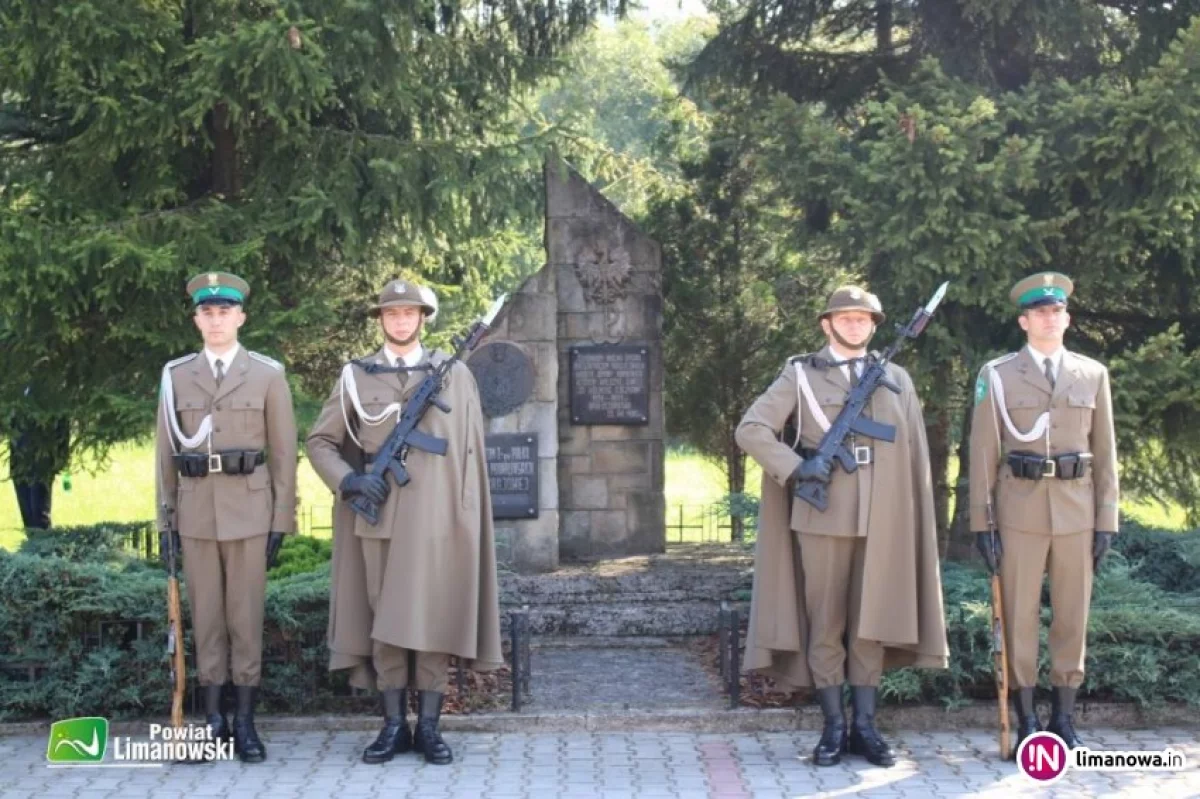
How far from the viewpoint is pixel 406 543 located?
6383 millimetres

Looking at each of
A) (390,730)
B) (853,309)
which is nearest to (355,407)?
(390,730)

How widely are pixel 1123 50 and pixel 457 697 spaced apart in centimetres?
626

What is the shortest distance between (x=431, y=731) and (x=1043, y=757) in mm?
2533

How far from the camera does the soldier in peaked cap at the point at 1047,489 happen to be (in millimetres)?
6426

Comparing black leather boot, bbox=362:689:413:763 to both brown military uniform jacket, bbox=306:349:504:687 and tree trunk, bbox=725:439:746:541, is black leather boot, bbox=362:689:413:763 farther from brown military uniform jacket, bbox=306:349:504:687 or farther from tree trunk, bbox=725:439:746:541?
tree trunk, bbox=725:439:746:541

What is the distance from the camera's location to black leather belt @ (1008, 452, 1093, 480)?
6.39 m

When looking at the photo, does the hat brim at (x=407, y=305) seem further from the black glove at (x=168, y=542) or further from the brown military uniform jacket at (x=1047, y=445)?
the brown military uniform jacket at (x=1047, y=445)

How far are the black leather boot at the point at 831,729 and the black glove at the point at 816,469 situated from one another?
0.89 m

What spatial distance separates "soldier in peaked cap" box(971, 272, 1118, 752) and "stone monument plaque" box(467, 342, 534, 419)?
439 centimetres

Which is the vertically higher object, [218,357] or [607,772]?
[218,357]

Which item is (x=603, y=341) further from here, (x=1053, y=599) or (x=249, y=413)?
(x=1053, y=599)

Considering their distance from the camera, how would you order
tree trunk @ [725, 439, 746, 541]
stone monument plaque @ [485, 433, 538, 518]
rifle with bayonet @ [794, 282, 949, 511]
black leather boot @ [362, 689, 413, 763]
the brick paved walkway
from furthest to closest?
tree trunk @ [725, 439, 746, 541] → stone monument plaque @ [485, 433, 538, 518] → black leather boot @ [362, 689, 413, 763] → rifle with bayonet @ [794, 282, 949, 511] → the brick paved walkway

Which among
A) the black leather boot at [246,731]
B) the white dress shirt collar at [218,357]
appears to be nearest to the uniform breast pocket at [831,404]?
the white dress shirt collar at [218,357]

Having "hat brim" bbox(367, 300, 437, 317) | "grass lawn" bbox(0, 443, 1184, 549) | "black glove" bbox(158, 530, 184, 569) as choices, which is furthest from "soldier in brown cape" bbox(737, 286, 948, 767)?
"grass lawn" bbox(0, 443, 1184, 549)
